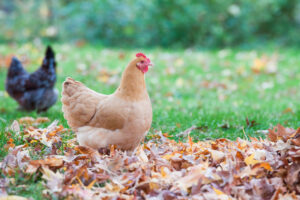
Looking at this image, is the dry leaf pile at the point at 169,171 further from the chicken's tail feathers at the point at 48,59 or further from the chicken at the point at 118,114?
the chicken's tail feathers at the point at 48,59

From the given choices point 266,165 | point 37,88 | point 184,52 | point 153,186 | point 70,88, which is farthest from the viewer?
point 184,52

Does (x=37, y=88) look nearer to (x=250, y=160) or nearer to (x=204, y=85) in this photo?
(x=204, y=85)

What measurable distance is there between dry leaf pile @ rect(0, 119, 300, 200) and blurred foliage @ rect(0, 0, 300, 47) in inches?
373

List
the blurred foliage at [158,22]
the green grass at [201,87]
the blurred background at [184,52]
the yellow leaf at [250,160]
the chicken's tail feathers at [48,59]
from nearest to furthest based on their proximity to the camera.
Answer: the yellow leaf at [250,160] < the green grass at [201,87] < the blurred background at [184,52] < the chicken's tail feathers at [48,59] < the blurred foliage at [158,22]

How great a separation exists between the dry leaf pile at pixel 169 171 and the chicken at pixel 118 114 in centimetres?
12

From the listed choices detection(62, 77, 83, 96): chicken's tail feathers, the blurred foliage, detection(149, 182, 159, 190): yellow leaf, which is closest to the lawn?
the blurred foliage

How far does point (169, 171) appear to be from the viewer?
3.06 metres

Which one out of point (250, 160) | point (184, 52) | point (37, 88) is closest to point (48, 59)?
point (37, 88)

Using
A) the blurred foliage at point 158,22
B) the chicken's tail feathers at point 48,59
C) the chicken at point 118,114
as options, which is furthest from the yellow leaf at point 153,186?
the blurred foliage at point 158,22

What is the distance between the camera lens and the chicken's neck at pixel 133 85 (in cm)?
347

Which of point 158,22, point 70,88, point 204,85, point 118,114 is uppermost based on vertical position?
point 158,22

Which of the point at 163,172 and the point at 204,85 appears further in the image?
the point at 204,85

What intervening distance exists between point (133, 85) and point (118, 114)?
29 centimetres

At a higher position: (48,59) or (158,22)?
(158,22)
